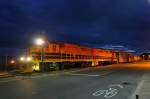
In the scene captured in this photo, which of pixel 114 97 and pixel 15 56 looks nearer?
pixel 114 97

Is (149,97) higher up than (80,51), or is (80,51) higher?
(80,51)

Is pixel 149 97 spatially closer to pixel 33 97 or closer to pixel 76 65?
pixel 33 97

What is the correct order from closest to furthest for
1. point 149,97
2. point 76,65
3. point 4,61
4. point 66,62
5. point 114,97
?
point 149,97, point 114,97, point 4,61, point 66,62, point 76,65

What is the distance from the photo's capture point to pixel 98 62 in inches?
2270

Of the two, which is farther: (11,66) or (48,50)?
(11,66)

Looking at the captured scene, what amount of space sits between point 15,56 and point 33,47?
6.22 meters

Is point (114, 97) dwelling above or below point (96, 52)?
below

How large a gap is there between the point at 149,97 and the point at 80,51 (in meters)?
32.2

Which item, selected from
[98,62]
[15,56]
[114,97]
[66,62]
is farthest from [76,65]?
[114,97]

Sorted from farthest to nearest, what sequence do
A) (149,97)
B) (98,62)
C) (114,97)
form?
(98,62) → (114,97) → (149,97)

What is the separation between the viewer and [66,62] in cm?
3834

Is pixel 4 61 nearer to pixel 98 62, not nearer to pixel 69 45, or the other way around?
pixel 69 45

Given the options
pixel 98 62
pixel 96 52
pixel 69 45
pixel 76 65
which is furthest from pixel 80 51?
pixel 98 62

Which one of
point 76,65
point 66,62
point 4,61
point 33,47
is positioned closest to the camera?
point 33,47
